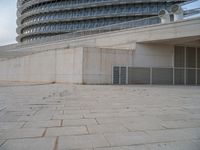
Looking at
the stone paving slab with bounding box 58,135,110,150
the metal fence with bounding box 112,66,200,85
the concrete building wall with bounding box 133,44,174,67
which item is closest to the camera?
the stone paving slab with bounding box 58,135,110,150

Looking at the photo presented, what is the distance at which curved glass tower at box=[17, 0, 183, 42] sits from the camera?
1950 inches

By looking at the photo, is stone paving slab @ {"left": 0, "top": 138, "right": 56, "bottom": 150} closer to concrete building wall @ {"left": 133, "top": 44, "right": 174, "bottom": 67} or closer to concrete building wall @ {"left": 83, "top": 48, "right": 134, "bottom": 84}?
concrete building wall @ {"left": 83, "top": 48, "right": 134, "bottom": 84}

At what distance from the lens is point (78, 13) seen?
54344 mm

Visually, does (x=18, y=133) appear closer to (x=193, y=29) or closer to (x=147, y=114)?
(x=147, y=114)

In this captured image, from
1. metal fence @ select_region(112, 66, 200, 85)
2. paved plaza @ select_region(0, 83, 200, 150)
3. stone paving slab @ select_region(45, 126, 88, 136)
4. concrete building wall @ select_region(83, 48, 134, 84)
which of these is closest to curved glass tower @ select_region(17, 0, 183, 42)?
metal fence @ select_region(112, 66, 200, 85)

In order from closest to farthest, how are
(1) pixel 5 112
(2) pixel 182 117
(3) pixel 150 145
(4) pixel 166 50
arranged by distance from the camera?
(3) pixel 150 145 < (2) pixel 182 117 < (1) pixel 5 112 < (4) pixel 166 50

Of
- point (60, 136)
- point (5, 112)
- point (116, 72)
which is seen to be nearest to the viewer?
point (60, 136)

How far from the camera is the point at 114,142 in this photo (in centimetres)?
437

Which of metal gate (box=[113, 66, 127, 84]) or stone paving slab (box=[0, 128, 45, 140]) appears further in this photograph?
metal gate (box=[113, 66, 127, 84])

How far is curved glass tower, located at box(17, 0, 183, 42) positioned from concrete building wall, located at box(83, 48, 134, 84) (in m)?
26.6

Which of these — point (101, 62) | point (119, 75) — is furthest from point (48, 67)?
point (119, 75)

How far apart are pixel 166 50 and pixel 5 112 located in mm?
23225

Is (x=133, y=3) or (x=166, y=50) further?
(x=133, y=3)

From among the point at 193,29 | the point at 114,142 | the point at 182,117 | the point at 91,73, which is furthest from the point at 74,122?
the point at 193,29
